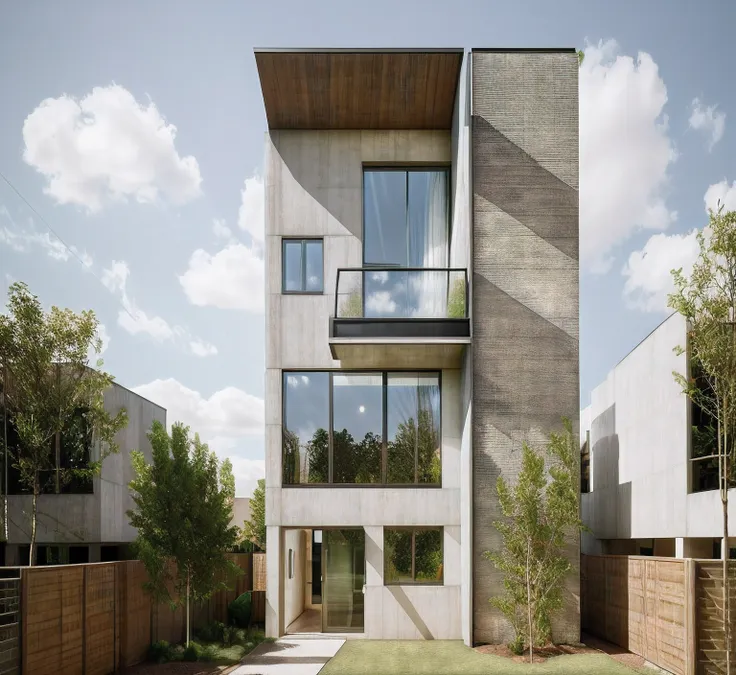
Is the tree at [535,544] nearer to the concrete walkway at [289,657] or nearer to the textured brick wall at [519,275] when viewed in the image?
the textured brick wall at [519,275]

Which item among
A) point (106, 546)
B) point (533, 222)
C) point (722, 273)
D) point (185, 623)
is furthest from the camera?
point (106, 546)

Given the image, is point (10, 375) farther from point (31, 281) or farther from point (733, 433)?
point (733, 433)

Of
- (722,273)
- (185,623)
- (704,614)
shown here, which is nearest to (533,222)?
(722,273)

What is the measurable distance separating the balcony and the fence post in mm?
5775

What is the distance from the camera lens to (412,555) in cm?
1549

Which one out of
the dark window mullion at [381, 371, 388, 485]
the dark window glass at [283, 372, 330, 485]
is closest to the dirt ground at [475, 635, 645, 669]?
the dark window mullion at [381, 371, 388, 485]

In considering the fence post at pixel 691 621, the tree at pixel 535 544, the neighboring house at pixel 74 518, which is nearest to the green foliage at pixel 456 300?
the tree at pixel 535 544

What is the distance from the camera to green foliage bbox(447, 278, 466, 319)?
14523 mm

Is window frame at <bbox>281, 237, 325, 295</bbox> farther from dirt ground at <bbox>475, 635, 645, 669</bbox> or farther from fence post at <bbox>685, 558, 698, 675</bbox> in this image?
fence post at <bbox>685, 558, 698, 675</bbox>

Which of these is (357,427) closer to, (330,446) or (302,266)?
(330,446)

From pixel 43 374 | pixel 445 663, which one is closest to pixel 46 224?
pixel 43 374

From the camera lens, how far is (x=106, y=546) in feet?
59.8

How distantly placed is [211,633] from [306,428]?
4.64 m

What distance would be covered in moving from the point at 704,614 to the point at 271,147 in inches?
507
